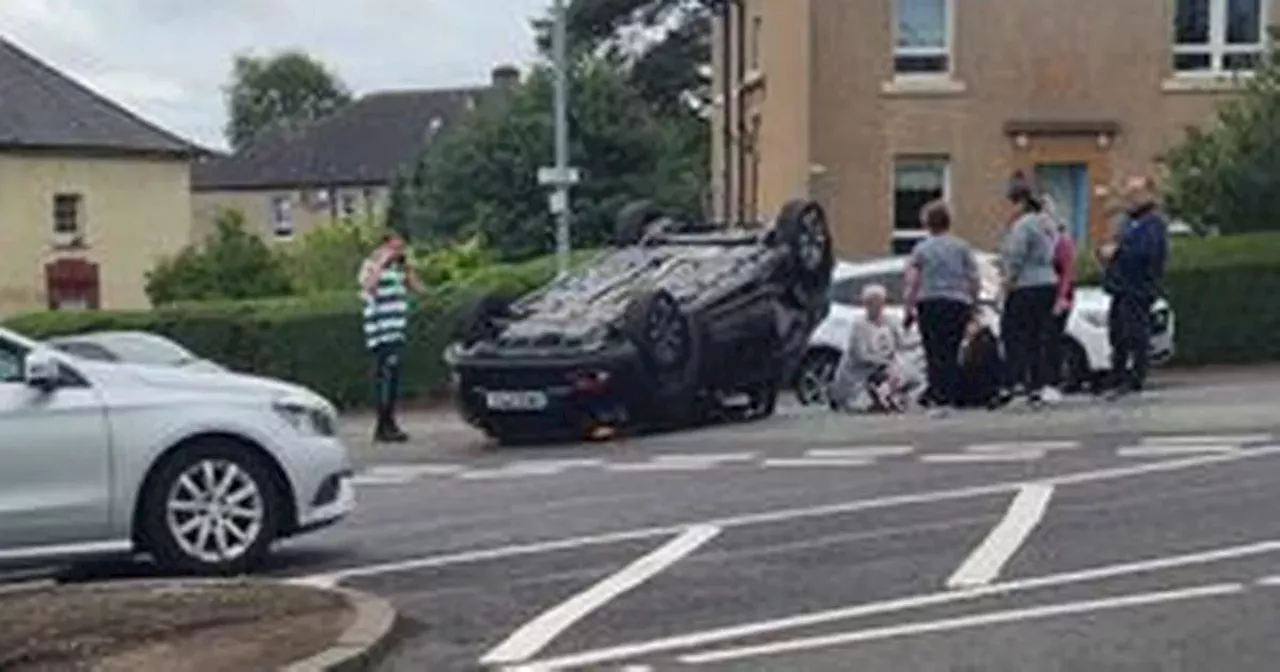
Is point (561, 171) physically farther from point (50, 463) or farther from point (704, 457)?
point (50, 463)

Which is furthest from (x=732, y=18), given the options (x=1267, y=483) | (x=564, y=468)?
(x=1267, y=483)

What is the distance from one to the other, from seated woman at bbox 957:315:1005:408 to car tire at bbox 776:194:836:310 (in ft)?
6.25

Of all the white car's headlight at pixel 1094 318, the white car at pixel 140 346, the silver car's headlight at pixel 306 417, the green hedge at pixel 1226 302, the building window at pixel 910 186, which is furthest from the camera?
the building window at pixel 910 186

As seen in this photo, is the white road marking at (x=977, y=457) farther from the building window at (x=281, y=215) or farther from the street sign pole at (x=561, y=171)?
the building window at (x=281, y=215)

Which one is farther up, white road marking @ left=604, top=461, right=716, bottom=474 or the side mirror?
the side mirror

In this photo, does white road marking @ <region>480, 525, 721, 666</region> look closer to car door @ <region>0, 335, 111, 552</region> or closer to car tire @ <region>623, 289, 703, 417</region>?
car door @ <region>0, 335, 111, 552</region>

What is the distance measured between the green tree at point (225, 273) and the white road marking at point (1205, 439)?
36.4m

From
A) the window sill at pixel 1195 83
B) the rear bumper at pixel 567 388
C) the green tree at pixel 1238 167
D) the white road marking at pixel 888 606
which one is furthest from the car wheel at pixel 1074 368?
the window sill at pixel 1195 83

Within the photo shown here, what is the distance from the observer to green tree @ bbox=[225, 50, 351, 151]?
156500 millimetres

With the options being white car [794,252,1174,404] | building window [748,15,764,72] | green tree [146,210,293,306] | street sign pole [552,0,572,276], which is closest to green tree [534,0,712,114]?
green tree [146,210,293,306]

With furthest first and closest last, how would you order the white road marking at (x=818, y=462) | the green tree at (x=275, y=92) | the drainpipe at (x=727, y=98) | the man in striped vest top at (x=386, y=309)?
the green tree at (x=275, y=92), the drainpipe at (x=727, y=98), the man in striped vest top at (x=386, y=309), the white road marking at (x=818, y=462)

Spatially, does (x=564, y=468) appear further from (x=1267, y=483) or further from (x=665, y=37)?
(x=665, y=37)

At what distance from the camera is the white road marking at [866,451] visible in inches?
638

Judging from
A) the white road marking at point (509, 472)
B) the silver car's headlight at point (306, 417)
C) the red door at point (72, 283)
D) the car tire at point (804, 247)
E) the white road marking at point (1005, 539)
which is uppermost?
the car tire at point (804, 247)
